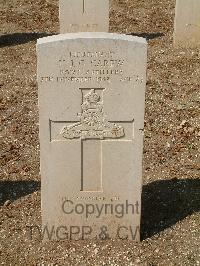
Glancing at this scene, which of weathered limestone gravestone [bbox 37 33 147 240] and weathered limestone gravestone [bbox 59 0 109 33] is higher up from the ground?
weathered limestone gravestone [bbox 59 0 109 33]

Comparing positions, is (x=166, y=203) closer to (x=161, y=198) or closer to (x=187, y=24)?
(x=161, y=198)

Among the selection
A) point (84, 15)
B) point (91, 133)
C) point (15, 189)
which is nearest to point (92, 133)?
point (91, 133)

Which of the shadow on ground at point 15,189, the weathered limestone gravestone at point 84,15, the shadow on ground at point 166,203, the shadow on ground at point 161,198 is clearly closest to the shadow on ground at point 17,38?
the weathered limestone gravestone at point 84,15

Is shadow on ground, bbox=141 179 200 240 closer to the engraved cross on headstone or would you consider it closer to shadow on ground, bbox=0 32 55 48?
the engraved cross on headstone

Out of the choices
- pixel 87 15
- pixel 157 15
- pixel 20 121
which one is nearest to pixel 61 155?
pixel 20 121

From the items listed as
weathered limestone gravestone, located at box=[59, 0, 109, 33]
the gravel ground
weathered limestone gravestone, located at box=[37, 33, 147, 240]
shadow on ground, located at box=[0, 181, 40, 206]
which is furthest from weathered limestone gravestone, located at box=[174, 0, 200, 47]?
weathered limestone gravestone, located at box=[37, 33, 147, 240]

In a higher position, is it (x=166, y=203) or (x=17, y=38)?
(x=17, y=38)

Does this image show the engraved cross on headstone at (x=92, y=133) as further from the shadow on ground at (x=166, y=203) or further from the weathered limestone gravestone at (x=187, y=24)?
the weathered limestone gravestone at (x=187, y=24)

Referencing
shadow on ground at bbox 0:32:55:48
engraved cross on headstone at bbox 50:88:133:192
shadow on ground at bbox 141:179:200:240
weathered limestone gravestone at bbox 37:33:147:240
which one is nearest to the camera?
weathered limestone gravestone at bbox 37:33:147:240

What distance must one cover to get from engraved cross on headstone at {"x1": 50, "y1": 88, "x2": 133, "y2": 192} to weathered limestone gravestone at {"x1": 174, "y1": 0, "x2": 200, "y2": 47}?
6.72 meters

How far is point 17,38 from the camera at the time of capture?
11883mm

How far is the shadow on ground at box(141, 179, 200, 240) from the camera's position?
552 cm

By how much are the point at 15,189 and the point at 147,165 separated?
5.76ft

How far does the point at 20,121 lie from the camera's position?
26.2 feet
